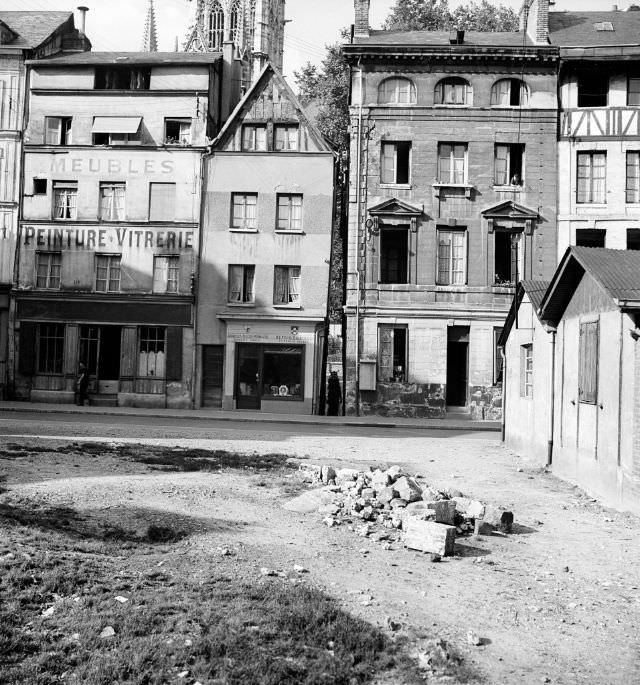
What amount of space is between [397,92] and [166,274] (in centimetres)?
1274

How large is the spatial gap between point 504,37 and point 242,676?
3567 cm

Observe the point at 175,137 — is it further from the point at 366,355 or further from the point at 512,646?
the point at 512,646

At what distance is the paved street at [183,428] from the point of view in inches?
840

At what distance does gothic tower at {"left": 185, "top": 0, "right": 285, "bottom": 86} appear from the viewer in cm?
9362

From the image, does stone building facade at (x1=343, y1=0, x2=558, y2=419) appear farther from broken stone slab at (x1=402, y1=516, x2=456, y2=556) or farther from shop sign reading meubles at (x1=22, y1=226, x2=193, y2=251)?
broken stone slab at (x1=402, y1=516, x2=456, y2=556)

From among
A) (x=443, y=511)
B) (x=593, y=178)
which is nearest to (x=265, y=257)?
(x=593, y=178)

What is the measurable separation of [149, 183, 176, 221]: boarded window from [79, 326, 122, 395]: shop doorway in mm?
5264

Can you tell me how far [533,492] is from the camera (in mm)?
14516

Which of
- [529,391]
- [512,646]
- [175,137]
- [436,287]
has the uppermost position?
[175,137]

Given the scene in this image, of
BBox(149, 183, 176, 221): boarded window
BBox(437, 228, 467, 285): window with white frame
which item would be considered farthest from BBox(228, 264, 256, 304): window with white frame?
BBox(437, 228, 467, 285): window with white frame

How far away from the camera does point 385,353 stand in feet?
110

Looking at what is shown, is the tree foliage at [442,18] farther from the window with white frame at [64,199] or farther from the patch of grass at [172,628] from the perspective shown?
the patch of grass at [172,628]

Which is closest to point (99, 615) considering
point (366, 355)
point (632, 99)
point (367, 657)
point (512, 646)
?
point (367, 657)

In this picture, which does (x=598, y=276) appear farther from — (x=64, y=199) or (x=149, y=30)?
(x=149, y=30)
